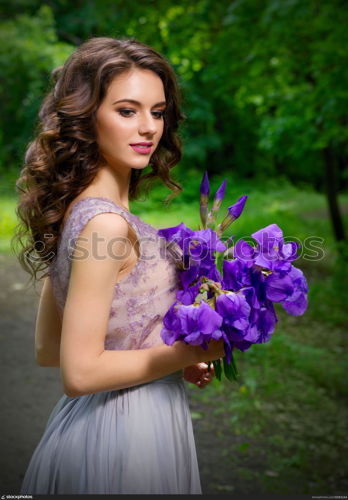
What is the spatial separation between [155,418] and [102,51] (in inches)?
42.5

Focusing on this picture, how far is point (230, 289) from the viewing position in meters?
1.48

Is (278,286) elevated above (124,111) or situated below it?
below

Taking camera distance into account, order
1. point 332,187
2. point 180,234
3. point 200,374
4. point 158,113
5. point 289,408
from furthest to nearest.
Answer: point 332,187
point 289,408
point 200,374
point 158,113
point 180,234

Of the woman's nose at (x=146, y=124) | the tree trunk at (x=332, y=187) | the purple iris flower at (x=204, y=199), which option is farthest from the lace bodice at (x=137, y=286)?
the tree trunk at (x=332, y=187)

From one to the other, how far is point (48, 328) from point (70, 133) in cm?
64

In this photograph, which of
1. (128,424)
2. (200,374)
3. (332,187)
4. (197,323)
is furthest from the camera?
(332,187)

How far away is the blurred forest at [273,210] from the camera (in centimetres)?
404

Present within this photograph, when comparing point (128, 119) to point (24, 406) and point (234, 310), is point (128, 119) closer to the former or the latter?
point (234, 310)

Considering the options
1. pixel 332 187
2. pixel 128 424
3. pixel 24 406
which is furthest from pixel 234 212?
pixel 332 187

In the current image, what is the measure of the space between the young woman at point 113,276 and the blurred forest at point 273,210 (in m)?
0.45

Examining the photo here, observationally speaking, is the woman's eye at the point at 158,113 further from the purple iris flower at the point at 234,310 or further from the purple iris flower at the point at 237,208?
the purple iris flower at the point at 234,310

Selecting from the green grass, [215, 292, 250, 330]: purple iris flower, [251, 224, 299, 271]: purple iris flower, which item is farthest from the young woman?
the green grass

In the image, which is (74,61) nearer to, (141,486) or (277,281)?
(277,281)

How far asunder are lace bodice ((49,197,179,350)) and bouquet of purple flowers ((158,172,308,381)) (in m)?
0.08
